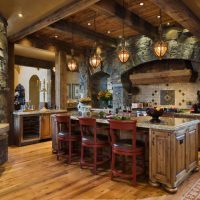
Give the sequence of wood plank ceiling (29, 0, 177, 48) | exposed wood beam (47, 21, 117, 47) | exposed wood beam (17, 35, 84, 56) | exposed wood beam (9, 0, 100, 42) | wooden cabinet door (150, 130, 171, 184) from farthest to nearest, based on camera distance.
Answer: exposed wood beam (17, 35, 84, 56) → exposed wood beam (47, 21, 117, 47) → wood plank ceiling (29, 0, 177, 48) → exposed wood beam (9, 0, 100, 42) → wooden cabinet door (150, 130, 171, 184)

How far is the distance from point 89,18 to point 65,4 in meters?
1.44

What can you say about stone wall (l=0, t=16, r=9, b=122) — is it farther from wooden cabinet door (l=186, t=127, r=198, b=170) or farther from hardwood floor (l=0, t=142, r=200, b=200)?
wooden cabinet door (l=186, t=127, r=198, b=170)

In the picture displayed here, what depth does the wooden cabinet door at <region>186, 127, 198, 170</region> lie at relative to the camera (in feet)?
11.3

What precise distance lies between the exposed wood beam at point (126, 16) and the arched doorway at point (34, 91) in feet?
27.6

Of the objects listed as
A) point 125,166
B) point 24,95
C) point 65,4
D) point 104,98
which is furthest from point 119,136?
point 24,95

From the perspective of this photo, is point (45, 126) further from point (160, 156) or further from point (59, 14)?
point (160, 156)

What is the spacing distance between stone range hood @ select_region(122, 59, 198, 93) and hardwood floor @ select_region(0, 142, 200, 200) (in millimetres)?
3085

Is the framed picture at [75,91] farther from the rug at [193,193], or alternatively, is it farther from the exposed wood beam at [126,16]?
the rug at [193,193]

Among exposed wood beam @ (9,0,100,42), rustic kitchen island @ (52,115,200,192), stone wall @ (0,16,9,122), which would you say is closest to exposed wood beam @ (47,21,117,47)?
exposed wood beam @ (9,0,100,42)

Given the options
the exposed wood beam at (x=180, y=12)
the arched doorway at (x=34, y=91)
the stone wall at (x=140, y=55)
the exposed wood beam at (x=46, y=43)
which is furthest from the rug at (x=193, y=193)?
the arched doorway at (x=34, y=91)

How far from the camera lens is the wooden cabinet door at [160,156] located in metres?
3.03

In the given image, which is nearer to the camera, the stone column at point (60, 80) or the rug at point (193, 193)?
the rug at point (193, 193)

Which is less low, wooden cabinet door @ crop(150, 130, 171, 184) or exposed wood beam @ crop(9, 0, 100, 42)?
exposed wood beam @ crop(9, 0, 100, 42)

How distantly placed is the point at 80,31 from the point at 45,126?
125 inches
